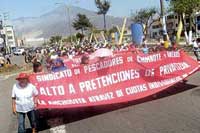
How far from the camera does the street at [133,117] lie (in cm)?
1013

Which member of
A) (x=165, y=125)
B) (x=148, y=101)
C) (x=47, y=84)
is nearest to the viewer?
(x=165, y=125)

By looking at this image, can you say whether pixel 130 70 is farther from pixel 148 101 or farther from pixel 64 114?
pixel 64 114

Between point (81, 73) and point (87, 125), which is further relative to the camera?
point (81, 73)

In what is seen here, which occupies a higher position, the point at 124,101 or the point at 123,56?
the point at 123,56

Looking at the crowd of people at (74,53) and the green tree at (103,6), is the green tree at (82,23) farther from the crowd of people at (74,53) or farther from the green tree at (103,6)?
the crowd of people at (74,53)

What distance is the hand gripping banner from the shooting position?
39.6ft

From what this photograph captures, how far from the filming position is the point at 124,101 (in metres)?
13.1

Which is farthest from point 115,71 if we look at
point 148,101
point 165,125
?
point 165,125

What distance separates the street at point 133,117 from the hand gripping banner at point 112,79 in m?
0.41

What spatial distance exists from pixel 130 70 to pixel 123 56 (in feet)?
1.47

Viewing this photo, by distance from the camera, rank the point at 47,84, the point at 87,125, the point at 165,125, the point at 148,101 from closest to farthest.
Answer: the point at 165,125
the point at 87,125
the point at 47,84
the point at 148,101

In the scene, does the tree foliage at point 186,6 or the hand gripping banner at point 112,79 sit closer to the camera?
the hand gripping banner at point 112,79

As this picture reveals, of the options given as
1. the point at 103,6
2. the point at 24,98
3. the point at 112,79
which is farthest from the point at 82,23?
the point at 24,98

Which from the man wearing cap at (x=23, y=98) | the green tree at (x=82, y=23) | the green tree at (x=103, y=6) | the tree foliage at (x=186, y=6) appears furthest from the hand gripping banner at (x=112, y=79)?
A: the green tree at (x=82, y=23)
